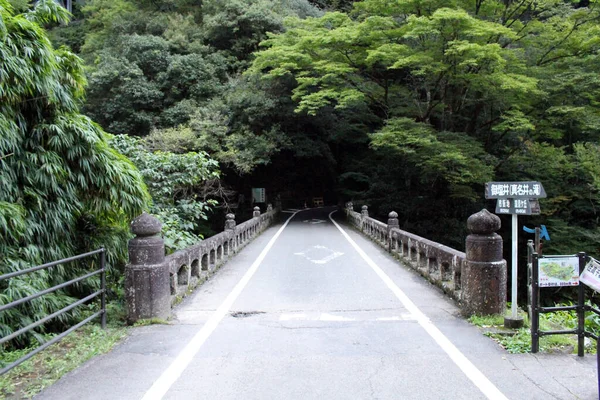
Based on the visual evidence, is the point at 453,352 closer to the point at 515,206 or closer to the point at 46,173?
the point at 515,206

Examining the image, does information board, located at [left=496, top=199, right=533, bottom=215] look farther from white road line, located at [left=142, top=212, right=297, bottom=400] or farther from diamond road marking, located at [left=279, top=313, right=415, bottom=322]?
white road line, located at [left=142, top=212, right=297, bottom=400]

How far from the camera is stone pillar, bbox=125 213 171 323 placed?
5.97 metres

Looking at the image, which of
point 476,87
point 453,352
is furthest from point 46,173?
point 476,87

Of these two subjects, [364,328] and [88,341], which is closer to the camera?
[88,341]

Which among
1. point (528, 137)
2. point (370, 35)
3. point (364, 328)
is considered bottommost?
point (364, 328)

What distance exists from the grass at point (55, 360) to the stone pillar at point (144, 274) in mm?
362

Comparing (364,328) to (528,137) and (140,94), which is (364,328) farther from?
(140,94)

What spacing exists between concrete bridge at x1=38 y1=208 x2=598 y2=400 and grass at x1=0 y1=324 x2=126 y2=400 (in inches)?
6.3

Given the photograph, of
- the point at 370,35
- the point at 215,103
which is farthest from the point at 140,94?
the point at 370,35

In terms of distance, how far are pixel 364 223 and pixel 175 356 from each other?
16.4 meters

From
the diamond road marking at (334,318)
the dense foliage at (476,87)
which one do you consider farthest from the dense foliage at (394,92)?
the diamond road marking at (334,318)

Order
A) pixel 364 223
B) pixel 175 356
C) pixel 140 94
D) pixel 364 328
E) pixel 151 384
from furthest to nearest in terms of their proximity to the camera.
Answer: pixel 140 94
pixel 364 223
pixel 364 328
pixel 175 356
pixel 151 384

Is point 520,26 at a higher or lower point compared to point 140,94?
higher

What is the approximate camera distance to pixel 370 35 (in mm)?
21219
